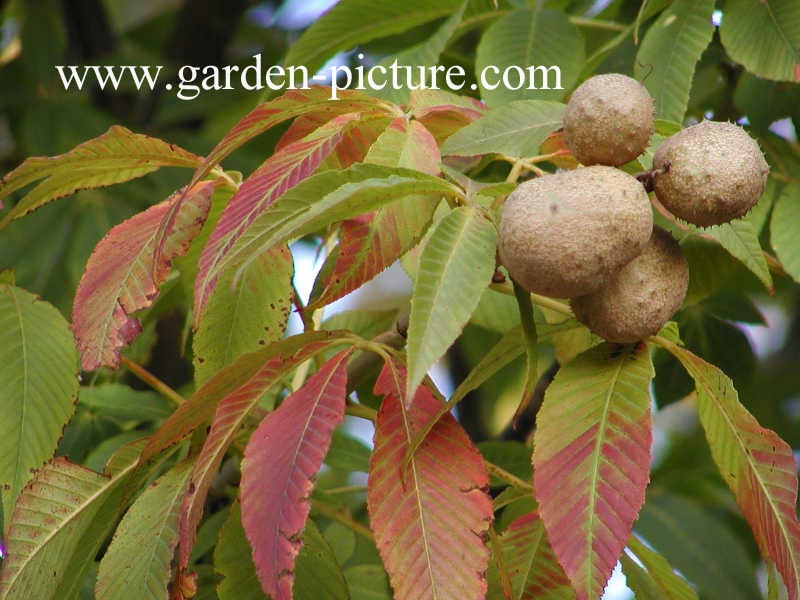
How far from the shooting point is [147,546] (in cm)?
77

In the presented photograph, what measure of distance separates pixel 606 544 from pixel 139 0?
9.14 feet

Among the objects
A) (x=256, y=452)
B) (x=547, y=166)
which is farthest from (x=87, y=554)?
(x=547, y=166)

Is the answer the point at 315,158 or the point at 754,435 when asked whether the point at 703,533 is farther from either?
the point at 315,158

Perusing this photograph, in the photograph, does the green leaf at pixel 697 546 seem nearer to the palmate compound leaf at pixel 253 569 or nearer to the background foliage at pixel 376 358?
the background foliage at pixel 376 358

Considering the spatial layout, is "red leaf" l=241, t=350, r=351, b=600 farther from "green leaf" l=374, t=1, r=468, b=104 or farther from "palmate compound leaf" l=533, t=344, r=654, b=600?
"green leaf" l=374, t=1, r=468, b=104

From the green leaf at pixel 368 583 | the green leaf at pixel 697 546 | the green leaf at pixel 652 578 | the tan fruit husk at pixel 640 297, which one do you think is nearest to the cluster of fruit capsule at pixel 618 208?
the tan fruit husk at pixel 640 297

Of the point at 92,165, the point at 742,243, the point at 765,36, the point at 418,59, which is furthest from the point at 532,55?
the point at 92,165

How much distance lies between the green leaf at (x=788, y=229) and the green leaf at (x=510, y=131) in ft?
1.18

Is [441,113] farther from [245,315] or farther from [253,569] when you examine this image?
[253,569]

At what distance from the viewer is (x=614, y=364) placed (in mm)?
743

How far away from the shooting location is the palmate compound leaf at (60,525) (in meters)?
0.80

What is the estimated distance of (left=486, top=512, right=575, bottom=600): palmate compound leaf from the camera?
0.82 meters

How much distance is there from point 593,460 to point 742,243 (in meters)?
0.25

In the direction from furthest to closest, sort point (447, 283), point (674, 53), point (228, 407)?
point (674, 53), point (228, 407), point (447, 283)
